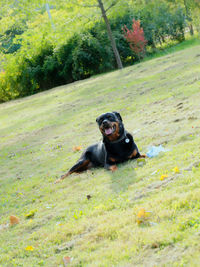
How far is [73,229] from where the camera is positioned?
3684 millimetres

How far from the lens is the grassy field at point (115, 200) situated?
2.89 metres

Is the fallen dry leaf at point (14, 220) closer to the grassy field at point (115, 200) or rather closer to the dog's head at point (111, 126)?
the grassy field at point (115, 200)

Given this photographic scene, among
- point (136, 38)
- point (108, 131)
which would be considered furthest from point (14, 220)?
point (136, 38)

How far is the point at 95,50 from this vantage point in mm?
25891

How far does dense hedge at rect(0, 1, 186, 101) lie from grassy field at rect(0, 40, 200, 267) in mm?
16606

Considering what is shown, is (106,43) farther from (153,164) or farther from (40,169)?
(153,164)

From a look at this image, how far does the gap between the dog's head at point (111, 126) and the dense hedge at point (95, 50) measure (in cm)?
2034

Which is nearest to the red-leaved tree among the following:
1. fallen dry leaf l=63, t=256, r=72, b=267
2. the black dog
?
the black dog

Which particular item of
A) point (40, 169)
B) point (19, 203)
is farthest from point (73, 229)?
point (40, 169)

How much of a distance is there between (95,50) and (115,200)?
898 inches

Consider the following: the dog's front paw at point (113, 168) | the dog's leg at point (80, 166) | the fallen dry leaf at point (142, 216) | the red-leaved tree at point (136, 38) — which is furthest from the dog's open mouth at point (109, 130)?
the red-leaved tree at point (136, 38)

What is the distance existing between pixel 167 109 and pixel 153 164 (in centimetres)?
371

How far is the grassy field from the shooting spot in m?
2.89

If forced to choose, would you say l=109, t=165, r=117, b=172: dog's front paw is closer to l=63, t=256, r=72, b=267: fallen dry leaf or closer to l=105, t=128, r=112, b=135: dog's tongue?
l=105, t=128, r=112, b=135: dog's tongue
